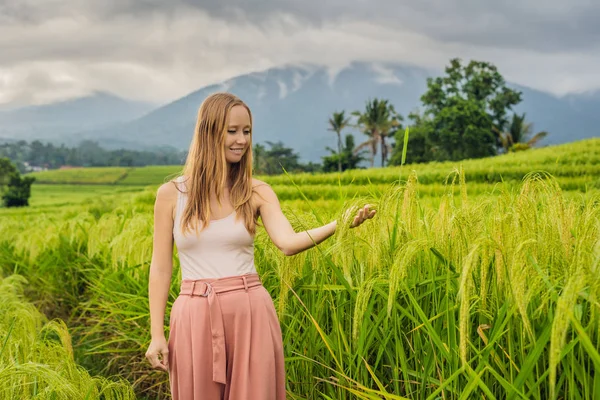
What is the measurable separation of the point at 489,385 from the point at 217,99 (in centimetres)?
135

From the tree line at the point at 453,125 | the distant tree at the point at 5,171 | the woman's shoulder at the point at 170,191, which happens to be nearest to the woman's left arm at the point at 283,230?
the woman's shoulder at the point at 170,191

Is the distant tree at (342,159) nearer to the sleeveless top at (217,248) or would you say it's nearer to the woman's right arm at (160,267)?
the woman's right arm at (160,267)

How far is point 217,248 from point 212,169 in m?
0.29

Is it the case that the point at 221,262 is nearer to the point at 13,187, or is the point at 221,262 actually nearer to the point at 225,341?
the point at 225,341

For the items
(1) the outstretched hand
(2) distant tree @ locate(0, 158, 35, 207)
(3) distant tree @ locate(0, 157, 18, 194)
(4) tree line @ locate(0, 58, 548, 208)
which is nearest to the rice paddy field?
(1) the outstretched hand

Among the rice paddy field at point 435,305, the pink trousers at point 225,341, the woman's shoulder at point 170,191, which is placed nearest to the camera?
the rice paddy field at point 435,305

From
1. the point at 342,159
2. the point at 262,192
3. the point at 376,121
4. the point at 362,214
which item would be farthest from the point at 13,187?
the point at 362,214

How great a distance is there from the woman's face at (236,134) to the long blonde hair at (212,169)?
2cm

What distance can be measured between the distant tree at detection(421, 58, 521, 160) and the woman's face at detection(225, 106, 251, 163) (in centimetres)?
4170

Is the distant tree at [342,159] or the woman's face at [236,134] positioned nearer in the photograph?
the woman's face at [236,134]

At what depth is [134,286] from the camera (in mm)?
4398

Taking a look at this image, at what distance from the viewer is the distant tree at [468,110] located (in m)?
43.5

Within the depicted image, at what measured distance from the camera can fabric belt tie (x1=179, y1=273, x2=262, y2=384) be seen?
2213 mm

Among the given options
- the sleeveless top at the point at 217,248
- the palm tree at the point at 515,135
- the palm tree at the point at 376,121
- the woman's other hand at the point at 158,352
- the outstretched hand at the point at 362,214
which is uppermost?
the palm tree at the point at 376,121
